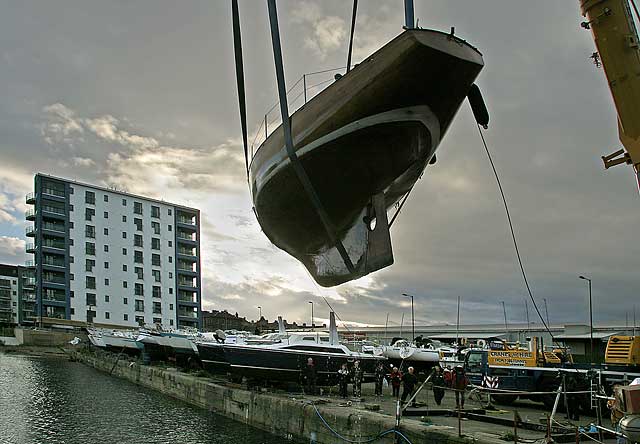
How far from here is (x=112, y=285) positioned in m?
74.2

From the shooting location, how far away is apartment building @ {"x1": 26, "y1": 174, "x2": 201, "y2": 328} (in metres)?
69.9

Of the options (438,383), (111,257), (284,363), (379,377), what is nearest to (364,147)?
(438,383)

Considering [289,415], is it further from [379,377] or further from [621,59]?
[621,59]

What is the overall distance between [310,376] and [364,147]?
15.6 m

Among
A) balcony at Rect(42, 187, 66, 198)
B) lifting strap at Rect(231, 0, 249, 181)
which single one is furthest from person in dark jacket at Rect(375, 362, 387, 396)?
balcony at Rect(42, 187, 66, 198)

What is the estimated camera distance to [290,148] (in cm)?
754

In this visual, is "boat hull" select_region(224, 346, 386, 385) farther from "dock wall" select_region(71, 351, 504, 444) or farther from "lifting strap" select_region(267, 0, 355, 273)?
"lifting strap" select_region(267, 0, 355, 273)

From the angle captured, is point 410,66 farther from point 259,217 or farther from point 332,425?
point 332,425

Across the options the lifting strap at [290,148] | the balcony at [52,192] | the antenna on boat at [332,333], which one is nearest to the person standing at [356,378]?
the antenna on boat at [332,333]

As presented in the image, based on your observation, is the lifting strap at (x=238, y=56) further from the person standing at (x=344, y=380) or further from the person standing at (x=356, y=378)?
the person standing at (x=356, y=378)

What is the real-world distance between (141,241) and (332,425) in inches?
2557

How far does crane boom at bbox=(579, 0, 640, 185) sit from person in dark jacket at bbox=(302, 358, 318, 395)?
13.5 m

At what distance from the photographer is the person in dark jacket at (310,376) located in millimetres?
21703

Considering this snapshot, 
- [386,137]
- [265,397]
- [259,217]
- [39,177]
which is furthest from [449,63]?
[39,177]
